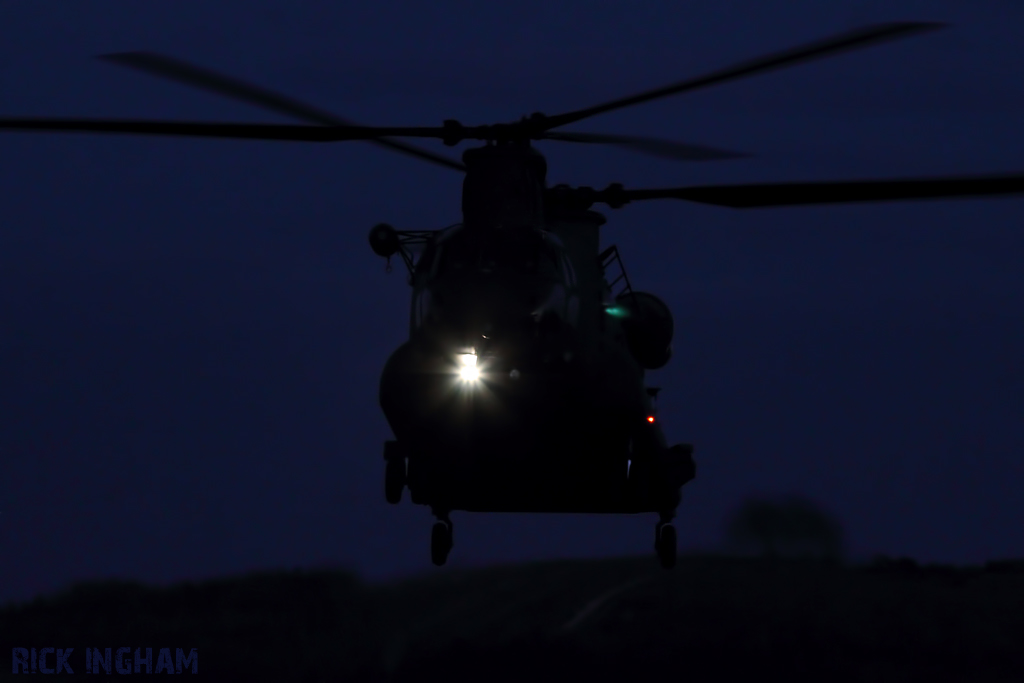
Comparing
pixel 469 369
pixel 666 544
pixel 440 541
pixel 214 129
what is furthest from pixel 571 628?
pixel 214 129

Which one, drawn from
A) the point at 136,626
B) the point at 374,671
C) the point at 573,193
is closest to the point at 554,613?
the point at 374,671

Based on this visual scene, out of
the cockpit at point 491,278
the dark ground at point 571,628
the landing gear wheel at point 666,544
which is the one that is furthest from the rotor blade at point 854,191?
the dark ground at point 571,628

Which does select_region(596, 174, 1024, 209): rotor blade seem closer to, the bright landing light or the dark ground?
the bright landing light

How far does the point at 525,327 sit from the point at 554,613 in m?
20.1

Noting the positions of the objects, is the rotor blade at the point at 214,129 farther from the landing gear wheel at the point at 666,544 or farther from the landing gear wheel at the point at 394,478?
the landing gear wheel at the point at 666,544

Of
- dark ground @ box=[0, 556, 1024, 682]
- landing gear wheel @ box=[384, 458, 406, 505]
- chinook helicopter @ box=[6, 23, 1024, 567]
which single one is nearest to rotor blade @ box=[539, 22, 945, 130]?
chinook helicopter @ box=[6, 23, 1024, 567]

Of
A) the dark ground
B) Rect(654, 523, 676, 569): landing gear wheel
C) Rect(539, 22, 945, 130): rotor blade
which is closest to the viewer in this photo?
Rect(539, 22, 945, 130): rotor blade

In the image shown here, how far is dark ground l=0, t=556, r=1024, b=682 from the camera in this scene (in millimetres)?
25750

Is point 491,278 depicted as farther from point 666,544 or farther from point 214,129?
point 666,544

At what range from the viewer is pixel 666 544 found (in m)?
16.8

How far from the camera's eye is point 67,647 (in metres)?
27.2

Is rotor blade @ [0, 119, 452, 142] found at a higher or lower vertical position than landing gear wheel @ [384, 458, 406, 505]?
higher

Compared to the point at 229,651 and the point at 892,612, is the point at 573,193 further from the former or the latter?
the point at 892,612

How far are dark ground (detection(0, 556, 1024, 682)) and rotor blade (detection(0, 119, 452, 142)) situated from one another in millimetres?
13114
